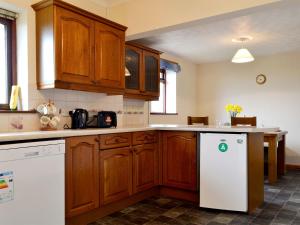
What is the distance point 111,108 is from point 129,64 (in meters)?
0.75

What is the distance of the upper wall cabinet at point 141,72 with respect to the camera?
4000 mm

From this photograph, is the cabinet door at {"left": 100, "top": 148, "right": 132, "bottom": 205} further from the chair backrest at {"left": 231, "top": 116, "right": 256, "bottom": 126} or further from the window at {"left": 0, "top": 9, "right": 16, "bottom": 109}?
the chair backrest at {"left": 231, "top": 116, "right": 256, "bottom": 126}

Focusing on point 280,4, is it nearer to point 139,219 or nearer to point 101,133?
point 101,133

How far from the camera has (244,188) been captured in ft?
9.14

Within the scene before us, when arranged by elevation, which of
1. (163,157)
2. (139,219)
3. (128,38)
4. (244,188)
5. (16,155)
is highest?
(128,38)

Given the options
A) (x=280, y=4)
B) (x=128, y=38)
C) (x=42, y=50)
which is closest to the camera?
(x=280, y=4)

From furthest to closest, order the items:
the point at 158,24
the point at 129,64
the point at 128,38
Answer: the point at 129,64
the point at 128,38
the point at 158,24

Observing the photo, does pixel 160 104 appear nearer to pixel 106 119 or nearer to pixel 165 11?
pixel 106 119

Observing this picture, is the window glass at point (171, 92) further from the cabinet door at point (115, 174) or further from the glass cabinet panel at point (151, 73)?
the cabinet door at point (115, 174)

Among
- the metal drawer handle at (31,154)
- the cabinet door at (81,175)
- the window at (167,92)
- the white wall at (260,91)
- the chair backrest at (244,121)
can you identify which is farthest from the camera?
the window at (167,92)

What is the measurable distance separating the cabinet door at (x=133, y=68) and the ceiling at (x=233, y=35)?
1.42ft

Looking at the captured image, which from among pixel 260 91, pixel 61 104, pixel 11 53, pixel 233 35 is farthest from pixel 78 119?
pixel 260 91

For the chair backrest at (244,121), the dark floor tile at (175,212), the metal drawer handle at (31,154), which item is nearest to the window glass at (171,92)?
the chair backrest at (244,121)

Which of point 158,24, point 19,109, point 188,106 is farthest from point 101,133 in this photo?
point 188,106
